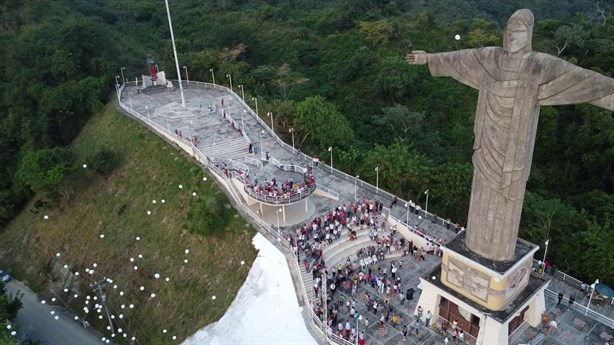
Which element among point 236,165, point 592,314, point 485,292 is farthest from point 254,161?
point 592,314

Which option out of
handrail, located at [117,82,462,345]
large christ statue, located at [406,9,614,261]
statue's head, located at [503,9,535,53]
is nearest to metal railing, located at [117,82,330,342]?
handrail, located at [117,82,462,345]

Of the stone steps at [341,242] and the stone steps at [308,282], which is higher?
the stone steps at [341,242]

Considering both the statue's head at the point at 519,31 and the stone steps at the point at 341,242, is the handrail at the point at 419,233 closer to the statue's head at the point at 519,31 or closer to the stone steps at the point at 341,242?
the stone steps at the point at 341,242

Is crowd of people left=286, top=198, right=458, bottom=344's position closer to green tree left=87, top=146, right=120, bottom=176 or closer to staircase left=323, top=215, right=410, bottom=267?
staircase left=323, top=215, right=410, bottom=267

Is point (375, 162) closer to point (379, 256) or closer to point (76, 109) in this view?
point (379, 256)

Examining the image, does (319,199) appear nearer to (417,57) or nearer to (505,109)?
(417,57)

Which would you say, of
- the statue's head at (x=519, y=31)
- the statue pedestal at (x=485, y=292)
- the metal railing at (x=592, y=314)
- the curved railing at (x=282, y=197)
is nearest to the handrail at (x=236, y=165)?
the curved railing at (x=282, y=197)
